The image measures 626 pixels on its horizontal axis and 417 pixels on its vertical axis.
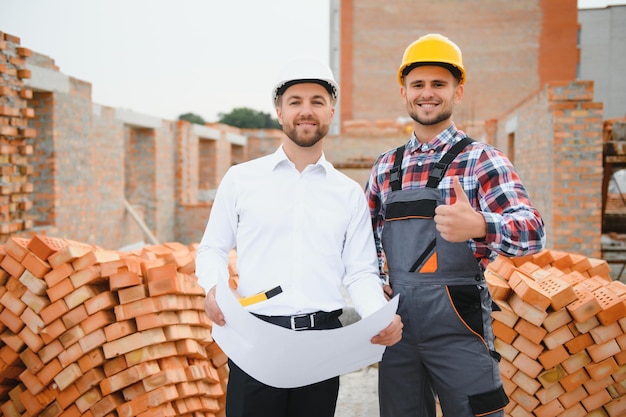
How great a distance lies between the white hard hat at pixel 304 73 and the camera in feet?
7.04

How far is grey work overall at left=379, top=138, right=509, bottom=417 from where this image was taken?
7.29 feet

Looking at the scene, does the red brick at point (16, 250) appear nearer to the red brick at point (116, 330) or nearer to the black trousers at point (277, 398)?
the red brick at point (116, 330)

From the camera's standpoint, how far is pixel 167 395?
10.8 feet

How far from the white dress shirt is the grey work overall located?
19 cm

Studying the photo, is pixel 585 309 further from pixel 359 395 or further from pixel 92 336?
pixel 92 336

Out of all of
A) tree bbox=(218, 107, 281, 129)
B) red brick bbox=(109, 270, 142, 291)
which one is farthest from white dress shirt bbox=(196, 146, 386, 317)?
tree bbox=(218, 107, 281, 129)

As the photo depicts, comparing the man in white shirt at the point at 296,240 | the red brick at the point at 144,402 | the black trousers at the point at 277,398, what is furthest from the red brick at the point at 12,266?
the black trousers at the point at 277,398

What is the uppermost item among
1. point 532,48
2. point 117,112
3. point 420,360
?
point 532,48

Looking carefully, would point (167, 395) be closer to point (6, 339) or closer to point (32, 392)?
point (32, 392)

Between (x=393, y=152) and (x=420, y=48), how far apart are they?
48 centimetres

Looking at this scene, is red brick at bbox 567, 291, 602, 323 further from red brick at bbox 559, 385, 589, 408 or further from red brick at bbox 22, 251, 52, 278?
red brick at bbox 22, 251, 52, 278

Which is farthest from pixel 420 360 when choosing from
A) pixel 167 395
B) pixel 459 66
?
pixel 167 395

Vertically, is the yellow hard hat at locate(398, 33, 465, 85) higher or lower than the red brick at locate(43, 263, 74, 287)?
higher

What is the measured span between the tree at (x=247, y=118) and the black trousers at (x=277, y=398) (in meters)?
52.7
